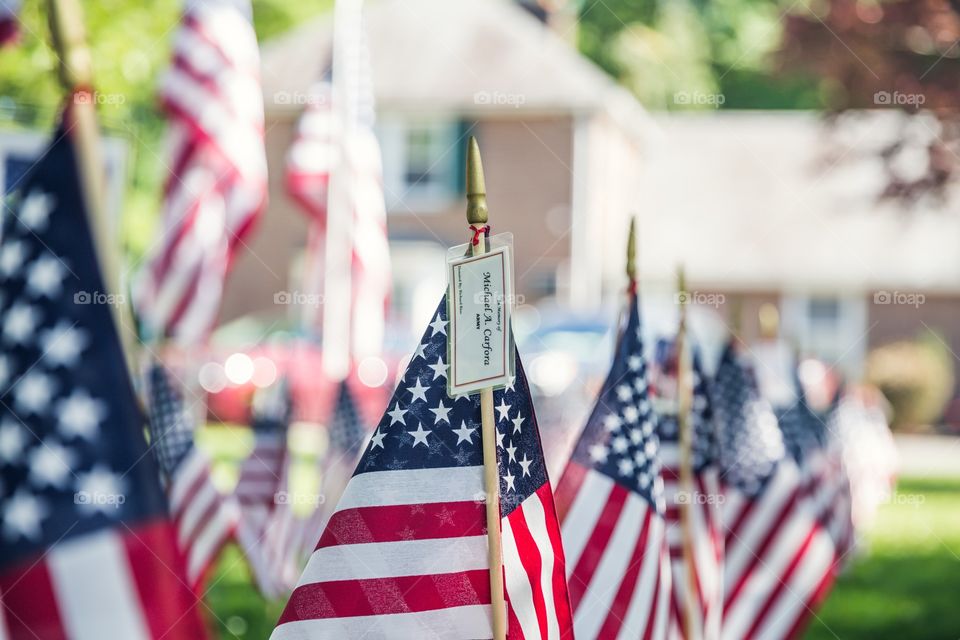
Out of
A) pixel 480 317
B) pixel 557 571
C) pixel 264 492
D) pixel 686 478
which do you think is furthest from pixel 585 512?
pixel 264 492

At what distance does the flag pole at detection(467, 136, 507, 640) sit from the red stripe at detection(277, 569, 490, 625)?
0.05 metres

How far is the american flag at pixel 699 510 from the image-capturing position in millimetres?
4617

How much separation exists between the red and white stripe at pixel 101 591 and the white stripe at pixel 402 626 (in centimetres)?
28

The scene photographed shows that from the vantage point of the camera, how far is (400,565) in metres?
2.88

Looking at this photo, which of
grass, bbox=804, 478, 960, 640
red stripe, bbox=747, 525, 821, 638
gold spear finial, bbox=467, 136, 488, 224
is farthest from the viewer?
grass, bbox=804, 478, 960, 640

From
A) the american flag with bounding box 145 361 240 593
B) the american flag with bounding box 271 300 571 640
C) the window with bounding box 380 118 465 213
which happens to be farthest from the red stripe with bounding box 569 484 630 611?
→ the window with bounding box 380 118 465 213

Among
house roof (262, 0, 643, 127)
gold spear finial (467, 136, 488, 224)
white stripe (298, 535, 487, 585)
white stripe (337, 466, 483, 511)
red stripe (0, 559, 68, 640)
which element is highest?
house roof (262, 0, 643, 127)

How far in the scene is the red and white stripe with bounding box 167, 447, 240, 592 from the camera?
5.61 m

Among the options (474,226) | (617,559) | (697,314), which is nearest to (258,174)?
(617,559)

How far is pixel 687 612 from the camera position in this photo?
4.41m

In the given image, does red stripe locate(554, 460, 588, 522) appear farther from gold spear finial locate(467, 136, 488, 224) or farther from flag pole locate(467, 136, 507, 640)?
gold spear finial locate(467, 136, 488, 224)

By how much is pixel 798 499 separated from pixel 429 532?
10.1 feet

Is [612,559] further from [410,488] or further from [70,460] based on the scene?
[70,460]

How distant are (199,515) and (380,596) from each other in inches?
123
